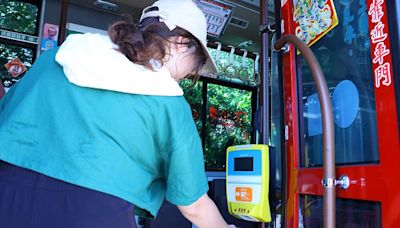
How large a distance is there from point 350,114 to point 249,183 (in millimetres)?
454

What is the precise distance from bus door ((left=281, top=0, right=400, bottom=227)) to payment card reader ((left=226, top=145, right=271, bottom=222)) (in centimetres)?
12

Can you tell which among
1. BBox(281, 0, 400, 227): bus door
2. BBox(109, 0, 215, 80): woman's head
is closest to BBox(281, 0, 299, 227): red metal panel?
BBox(281, 0, 400, 227): bus door

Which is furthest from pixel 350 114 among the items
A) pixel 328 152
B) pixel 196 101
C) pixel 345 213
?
pixel 196 101

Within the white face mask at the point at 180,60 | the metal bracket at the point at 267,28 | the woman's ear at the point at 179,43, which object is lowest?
the white face mask at the point at 180,60

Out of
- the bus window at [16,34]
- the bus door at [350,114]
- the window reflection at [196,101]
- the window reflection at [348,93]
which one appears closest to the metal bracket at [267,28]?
the bus door at [350,114]

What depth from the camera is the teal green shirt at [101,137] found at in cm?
80

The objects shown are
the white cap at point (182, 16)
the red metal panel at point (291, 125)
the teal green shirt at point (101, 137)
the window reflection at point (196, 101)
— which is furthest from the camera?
the window reflection at point (196, 101)

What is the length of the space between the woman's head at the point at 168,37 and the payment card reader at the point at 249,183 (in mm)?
565

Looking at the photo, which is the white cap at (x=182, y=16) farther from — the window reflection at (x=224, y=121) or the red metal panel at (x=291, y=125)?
the window reflection at (x=224, y=121)

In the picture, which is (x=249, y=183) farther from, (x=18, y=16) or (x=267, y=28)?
(x=18, y=16)

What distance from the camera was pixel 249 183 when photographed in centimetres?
147

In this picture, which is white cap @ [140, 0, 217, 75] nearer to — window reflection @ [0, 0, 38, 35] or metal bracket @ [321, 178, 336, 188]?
metal bracket @ [321, 178, 336, 188]

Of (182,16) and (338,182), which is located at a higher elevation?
(182,16)

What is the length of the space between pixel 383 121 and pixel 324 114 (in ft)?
0.52
